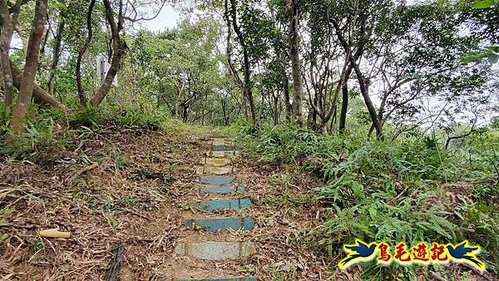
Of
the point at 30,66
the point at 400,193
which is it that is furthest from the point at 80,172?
the point at 400,193

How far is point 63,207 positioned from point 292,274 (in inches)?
75.0

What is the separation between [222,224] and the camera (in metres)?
2.63

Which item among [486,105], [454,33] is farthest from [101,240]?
[486,105]

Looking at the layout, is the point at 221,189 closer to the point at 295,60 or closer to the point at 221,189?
the point at 221,189

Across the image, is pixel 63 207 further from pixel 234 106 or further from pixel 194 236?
pixel 234 106

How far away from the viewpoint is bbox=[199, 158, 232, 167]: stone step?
414 centimetres

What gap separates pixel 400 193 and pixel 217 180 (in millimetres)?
2018

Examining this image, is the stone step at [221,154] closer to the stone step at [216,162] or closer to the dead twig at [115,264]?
the stone step at [216,162]

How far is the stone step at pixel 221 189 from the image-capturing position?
10.8 feet

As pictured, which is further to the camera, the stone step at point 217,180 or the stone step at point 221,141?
the stone step at point 221,141

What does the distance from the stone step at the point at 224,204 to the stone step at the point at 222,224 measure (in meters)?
0.24

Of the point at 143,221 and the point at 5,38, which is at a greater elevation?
the point at 5,38

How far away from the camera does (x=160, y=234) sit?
8.02 feet

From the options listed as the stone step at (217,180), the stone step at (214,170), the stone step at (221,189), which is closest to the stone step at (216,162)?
the stone step at (214,170)
